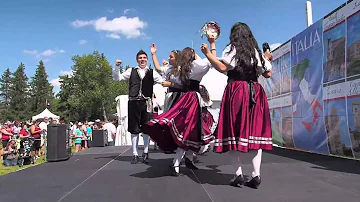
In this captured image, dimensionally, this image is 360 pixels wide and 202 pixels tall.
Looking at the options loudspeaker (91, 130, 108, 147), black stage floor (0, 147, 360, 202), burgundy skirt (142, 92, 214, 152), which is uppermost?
burgundy skirt (142, 92, 214, 152)

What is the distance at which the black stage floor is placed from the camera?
8.20 feet

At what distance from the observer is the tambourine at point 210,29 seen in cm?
325

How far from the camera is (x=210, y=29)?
3252mm

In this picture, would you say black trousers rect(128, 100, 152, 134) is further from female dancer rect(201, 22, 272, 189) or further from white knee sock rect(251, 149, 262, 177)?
white knee sock rect(251, 149, 262, 177)

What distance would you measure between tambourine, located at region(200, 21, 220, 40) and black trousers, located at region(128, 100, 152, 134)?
193 cm

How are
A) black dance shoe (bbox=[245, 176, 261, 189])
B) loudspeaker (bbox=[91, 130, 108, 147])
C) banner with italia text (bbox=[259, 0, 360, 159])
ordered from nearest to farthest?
black dance shoe (bbox=[245, 176, 261, 189]), banner with italia text (bbox=[259, 0, 360, 159]), loudspeaker (bbox=[91, 130, 108, 147])

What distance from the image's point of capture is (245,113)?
2992 millimetres

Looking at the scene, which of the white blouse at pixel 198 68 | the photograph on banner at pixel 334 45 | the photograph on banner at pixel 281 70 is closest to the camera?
the white blouse at pixel 198 68

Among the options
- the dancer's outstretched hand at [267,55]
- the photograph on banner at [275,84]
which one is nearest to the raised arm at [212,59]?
the dancer's outstretched hand at [267,55]

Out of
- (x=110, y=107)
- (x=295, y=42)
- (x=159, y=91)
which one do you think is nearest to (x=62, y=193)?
(x=295, y=42)

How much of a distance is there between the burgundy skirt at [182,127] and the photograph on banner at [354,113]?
237cm

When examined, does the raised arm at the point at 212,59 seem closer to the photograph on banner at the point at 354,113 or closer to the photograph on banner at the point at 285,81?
the photograph on banner at the point at 354,113

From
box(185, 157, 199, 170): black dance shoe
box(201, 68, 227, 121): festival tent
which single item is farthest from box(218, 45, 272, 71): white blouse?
Answer: box(201, 68, 227, 121): festival tent

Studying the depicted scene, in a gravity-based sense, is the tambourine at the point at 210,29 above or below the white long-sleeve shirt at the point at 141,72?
above
